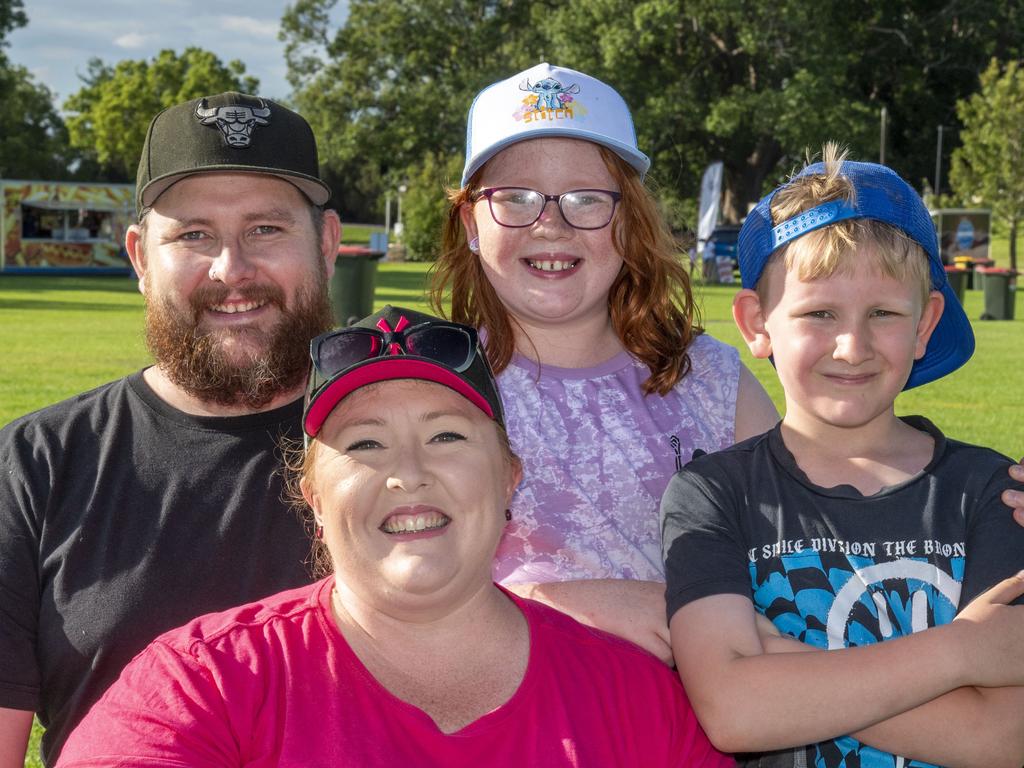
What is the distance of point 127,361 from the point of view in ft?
49.5

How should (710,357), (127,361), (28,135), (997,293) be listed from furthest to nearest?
(28,135)
(997,293)
(127,361)
(710,357)

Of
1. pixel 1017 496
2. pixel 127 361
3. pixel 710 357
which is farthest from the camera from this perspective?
pixel 127 361

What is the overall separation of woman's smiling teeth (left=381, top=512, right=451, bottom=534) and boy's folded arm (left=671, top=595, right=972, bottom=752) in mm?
655

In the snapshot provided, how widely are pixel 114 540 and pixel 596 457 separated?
4.16 ft

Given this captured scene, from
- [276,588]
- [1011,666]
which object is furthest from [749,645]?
[276,588]

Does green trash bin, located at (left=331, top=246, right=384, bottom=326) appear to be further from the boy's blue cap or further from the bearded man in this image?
the boy's blue cap

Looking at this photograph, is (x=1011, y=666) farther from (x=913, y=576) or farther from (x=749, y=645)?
(x=749, y=645)

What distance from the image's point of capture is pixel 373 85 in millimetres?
51688

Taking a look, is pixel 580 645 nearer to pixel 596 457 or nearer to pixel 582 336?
pixel 596 457

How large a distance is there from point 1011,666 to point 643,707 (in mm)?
757

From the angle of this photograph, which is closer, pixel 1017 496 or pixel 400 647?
pixel 400 647

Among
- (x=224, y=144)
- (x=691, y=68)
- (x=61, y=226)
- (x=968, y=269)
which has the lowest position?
(x=224, y=144)

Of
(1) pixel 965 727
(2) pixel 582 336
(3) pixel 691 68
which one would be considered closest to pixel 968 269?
(3) pixel 691 68

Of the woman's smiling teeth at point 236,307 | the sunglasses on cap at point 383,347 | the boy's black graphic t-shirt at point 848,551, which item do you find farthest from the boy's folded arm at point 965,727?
the woman's smiling teeth at point 236,307
